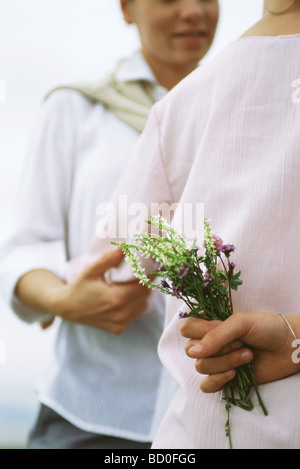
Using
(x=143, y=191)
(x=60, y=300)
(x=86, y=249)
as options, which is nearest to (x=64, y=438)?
Result: (x=60, y=300)

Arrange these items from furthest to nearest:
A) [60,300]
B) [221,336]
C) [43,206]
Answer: [43,206], [60,300], [221,336]

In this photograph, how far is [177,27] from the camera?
1258mm

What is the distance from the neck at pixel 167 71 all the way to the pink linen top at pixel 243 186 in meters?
0.49

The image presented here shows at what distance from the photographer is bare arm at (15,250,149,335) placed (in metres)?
1.17

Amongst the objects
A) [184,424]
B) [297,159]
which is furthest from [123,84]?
[184,424]

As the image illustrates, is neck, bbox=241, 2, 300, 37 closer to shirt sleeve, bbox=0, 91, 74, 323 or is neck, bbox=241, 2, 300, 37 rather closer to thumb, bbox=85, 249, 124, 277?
thumb, bbox=85, 249, 124, 277

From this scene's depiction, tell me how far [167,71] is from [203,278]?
0.79m

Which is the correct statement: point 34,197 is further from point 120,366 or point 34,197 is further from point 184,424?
point 184,424

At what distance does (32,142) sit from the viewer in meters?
1.41

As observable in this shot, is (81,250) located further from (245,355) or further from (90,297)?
(245,355)

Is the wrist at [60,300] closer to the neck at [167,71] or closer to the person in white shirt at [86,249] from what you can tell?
the person in white shirt at [86,249]

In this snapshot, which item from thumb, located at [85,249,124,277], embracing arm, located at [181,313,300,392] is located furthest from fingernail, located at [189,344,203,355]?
thumb, located at [85,249,124,277]

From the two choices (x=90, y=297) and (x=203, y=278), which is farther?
(x=90, y=297)

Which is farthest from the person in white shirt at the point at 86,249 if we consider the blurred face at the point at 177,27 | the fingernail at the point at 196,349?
the fingernail at the point at 196,349
